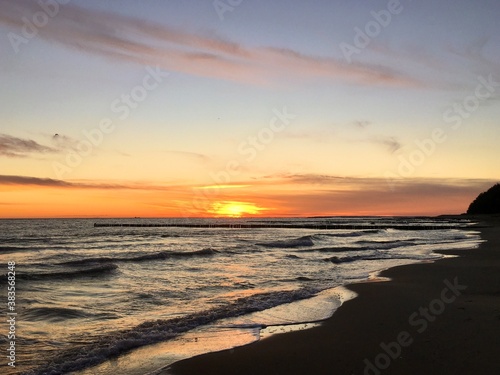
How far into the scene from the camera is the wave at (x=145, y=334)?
25.8 ft

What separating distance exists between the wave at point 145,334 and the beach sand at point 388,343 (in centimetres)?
169

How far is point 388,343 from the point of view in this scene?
8.52 meters

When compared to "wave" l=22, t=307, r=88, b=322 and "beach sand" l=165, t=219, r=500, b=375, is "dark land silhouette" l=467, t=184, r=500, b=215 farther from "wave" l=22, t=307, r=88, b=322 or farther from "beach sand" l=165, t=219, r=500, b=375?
"wave" l=22, t=307, r=88, b=322

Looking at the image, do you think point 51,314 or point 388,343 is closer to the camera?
point 388,343

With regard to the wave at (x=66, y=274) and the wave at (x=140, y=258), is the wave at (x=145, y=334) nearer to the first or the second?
the wave at (x=66, y=274)

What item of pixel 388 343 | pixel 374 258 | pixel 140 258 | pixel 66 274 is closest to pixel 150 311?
pixel 388 343

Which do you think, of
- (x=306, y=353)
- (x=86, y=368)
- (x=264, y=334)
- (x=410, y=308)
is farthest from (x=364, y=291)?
(x=86, y=368)

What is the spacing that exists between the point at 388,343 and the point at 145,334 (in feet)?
16.9

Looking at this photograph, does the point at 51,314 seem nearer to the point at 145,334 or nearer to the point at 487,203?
the point at 145,334

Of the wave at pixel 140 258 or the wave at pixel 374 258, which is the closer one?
the wave at pixel 374 258

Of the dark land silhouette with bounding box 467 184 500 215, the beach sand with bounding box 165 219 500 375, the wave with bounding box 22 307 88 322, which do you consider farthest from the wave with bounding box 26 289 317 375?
the dark land silhouette with bounding box 467 184 500 215

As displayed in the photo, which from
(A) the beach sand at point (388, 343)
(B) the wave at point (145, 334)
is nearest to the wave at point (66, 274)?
(B) the wave at point (145, 334)

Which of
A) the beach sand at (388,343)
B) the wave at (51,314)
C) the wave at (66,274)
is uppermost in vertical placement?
the wave at (66,274)

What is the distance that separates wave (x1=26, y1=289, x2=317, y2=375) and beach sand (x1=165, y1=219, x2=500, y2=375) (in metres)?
1.69
